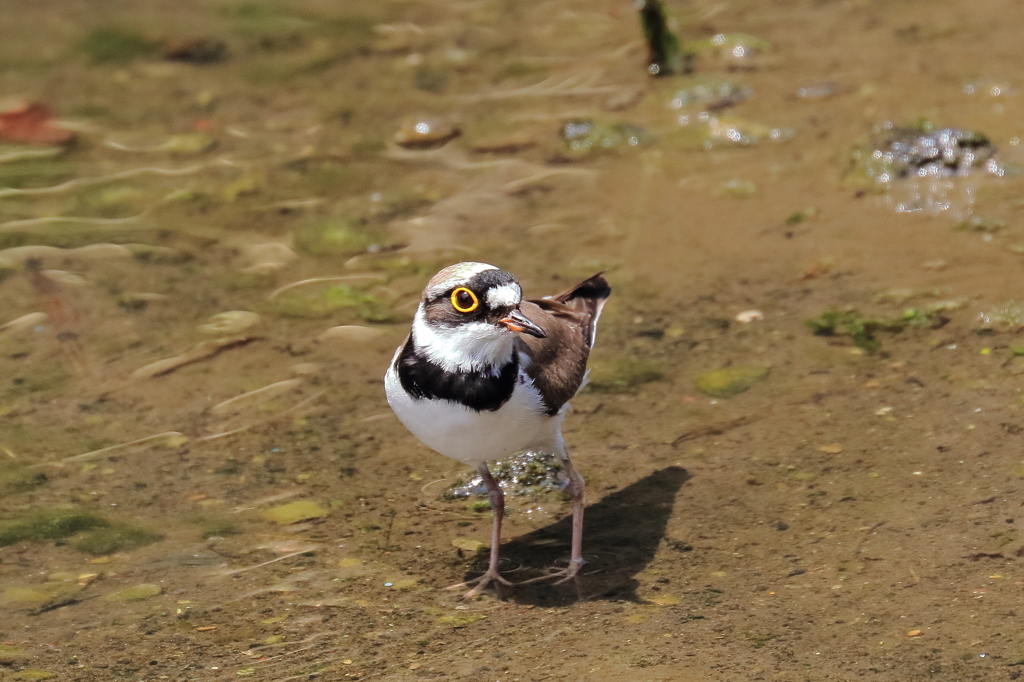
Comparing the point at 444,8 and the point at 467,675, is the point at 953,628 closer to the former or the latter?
the point at 467,675

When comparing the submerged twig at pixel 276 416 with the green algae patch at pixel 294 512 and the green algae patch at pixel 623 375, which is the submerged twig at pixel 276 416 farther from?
the green algae patch at pixel 623 375

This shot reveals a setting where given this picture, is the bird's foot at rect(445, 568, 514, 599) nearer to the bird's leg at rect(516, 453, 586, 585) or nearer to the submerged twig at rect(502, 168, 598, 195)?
the bird's leg at rect(516, 453, 586, 585)

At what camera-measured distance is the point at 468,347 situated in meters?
4.79

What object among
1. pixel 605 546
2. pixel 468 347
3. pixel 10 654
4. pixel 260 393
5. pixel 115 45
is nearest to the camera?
pixel 10 654

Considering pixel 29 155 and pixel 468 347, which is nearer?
pixel 468 347

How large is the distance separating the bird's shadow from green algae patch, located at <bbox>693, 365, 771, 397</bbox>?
28.5 inches

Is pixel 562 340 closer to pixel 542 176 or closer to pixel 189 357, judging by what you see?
pixel 189 357

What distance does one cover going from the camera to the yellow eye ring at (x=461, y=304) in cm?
472

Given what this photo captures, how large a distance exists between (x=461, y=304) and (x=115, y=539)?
6.54 feet

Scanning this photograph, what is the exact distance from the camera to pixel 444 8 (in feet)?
37.5

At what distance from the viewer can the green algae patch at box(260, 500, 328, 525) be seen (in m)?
5.46

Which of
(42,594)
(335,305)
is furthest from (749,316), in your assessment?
(42,594)

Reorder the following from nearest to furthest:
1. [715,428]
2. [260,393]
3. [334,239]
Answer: [715,428]
[260,393]
[334,239]

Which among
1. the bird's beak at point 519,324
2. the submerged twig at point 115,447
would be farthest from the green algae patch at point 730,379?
the submerged twig at point 115,447
